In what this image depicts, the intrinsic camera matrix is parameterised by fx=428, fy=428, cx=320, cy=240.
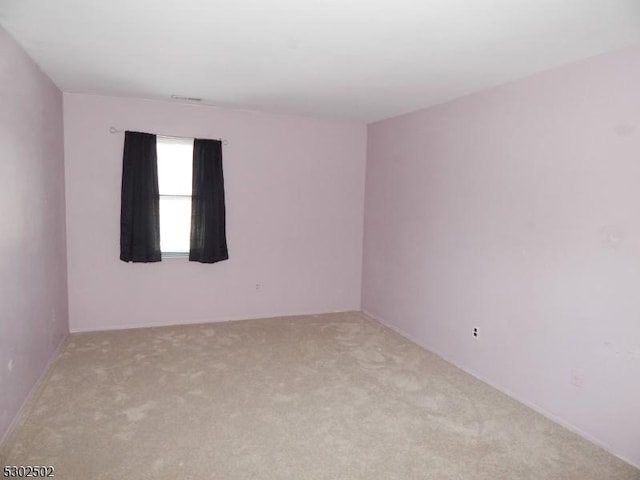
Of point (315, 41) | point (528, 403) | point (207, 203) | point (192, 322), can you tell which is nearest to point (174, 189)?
point (207, 203)

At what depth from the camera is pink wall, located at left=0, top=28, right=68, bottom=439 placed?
7.97 feet

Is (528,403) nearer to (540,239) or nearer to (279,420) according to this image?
(540,239)

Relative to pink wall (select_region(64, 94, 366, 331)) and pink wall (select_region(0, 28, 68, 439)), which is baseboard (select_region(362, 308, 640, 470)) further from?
pink wall (select_region(0, 28, 68, 439))

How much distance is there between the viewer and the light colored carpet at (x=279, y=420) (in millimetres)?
2246

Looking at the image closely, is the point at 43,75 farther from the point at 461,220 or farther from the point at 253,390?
the point at 461,220

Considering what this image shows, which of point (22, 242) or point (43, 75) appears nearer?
point (22, 242)

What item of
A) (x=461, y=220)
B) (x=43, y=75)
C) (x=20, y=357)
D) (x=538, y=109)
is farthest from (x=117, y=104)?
(x=538, y=109)

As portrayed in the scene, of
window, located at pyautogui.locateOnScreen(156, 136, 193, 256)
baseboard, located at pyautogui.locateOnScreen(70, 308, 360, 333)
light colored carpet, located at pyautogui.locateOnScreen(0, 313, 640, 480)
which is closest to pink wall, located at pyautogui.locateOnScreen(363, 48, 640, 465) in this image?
light colored carpet, located at pyautogui.locateOnScreen(0, 313, 640, 480)

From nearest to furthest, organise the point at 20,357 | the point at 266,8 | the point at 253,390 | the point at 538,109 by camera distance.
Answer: the point at 266,8
the point at 20,357
the point at 538,109
the point at 253,390

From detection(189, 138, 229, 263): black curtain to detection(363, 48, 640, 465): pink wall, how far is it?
1979 mm

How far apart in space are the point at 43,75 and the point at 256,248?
2509 mm

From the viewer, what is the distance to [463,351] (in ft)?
11.9

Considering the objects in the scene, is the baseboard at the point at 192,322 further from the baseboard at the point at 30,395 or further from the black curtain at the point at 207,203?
the black curtain at the point at 207,203

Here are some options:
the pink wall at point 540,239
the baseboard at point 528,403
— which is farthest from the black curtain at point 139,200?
the baseboard at point 528,403
